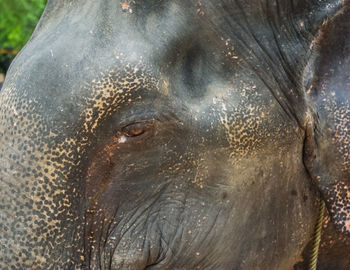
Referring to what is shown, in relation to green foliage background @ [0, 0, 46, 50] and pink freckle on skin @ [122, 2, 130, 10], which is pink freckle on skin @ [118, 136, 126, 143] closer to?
pink freckle on skin @ [122, 2, 130, 10]

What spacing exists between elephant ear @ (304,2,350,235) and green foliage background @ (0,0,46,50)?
8604 millimetres

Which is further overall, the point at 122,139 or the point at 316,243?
the point at 316,243

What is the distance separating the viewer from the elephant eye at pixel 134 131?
1.47 metres

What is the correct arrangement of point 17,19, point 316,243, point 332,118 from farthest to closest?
point 17,19 → point 316,243 → point 332,118

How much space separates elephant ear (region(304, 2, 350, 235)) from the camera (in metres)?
1.68

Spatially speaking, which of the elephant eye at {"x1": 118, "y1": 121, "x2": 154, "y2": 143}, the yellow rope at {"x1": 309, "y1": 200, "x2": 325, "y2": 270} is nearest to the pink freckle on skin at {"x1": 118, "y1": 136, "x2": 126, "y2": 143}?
the elephant eye at {"x1": 118, "y1": 121, "x2": 154, "y2": 143}

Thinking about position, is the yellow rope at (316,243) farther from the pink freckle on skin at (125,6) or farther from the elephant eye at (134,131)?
the pink freckle on skin at (125,6)

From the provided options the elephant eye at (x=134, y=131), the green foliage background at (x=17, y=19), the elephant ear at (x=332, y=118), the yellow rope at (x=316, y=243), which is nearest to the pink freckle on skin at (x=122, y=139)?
the elephant eye at (x=134, y=131)

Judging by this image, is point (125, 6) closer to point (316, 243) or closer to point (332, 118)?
point (332, 118)

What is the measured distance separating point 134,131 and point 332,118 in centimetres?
53

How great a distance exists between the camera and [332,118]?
5.53 ft

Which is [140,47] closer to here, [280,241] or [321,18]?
[321,18]

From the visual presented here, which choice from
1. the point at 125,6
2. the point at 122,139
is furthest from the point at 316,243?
the point at 125,6

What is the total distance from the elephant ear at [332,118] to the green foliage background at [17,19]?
8.60 meters
